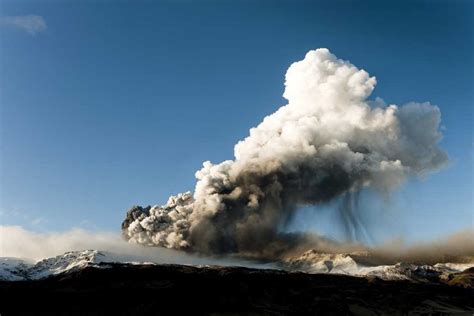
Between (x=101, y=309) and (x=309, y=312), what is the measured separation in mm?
72261

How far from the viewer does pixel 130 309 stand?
577 feet

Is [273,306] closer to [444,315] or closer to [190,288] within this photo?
[190,288]

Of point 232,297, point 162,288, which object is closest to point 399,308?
point 232,297

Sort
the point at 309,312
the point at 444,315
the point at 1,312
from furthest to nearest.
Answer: the point at 444,315, the point at 309,312, the point at 1,312

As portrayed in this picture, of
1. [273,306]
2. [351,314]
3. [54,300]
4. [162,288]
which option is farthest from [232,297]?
[54,300]

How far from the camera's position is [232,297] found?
190 m

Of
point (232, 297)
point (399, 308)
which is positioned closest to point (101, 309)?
point (232, 297)

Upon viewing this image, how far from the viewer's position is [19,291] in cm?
18712

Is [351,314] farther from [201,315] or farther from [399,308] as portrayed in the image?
[201,315]

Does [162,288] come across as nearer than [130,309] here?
No

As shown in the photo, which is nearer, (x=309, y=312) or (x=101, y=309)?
(x=101, y=309)

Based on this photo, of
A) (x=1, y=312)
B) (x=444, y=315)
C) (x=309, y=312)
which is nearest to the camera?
(x=1, y=312)

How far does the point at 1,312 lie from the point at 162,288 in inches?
2186

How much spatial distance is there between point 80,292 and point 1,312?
2731 centimetres
